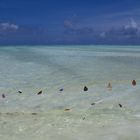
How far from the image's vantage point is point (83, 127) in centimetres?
823

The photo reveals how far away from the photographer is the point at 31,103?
12.0 m

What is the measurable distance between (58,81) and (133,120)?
922 cm

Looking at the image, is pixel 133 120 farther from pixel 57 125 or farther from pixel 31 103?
pixel 31 103

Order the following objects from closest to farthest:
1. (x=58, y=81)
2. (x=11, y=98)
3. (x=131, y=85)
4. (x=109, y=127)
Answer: (x=109, y=127) → (x=11, y=98) → (x=131, y=85) → (x=58, y=81)

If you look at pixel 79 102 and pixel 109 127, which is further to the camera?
pixel 79 102

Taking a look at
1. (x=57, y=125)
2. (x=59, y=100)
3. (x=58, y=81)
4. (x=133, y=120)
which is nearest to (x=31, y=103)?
(x=59, y=100)

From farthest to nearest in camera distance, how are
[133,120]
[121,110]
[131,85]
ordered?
1. [131,85]
2. [121,110]
3. [133,120]

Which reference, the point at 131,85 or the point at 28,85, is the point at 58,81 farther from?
the point at 131,85

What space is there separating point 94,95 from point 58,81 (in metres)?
4.73

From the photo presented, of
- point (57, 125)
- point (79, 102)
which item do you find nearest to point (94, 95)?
point (79, 102)

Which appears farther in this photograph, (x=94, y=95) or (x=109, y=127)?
(x=94, y=95)

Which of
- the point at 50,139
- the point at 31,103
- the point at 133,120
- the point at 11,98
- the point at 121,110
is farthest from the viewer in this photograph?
the point at 11,98

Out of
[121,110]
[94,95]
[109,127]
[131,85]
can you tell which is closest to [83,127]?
[109,127]

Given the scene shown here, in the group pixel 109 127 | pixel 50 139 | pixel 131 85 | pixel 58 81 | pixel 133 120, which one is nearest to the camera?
pixel 50 139
